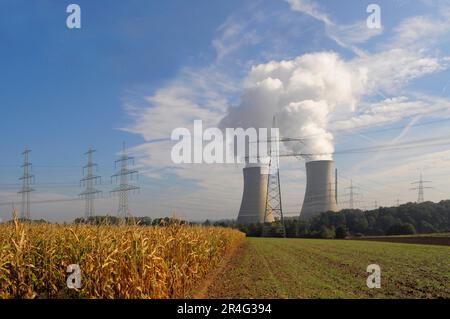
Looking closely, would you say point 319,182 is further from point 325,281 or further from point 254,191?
point 325,281

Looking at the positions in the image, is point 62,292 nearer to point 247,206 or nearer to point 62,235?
point 62,235

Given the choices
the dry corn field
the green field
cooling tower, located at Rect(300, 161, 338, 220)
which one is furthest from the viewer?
cooling tower, located at Rect(300, 161, 338, 220)

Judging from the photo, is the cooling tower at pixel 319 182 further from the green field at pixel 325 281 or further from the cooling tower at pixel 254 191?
the green field at pixel 325 281

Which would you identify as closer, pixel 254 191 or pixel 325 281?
pixel 325 281

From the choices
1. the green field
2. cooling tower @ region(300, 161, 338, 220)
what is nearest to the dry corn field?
the green field

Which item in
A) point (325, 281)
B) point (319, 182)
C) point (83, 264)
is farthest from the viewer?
point (319, 182)

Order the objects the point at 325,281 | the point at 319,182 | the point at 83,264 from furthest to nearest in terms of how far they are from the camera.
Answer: the point at 319,182 < the point at 325,281 < the point at 83,264

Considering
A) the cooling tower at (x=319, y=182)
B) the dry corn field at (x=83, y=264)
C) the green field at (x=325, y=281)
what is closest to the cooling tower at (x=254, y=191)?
the cooling tower at (x=319, y=182)

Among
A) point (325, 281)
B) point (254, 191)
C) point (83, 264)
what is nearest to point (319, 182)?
point (254, 191)

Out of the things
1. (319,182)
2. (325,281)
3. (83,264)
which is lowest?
(325,281)

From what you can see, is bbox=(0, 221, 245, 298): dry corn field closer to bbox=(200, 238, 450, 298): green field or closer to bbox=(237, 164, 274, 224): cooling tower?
bbox=(200, 238, 450, 298): green field

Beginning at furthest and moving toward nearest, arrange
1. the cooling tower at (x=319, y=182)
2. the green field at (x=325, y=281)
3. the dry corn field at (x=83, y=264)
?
the cooling tower at (x=319, y=182) < the green field at (x=325, y=281) < the dry corn field at (x=83, y=264)
